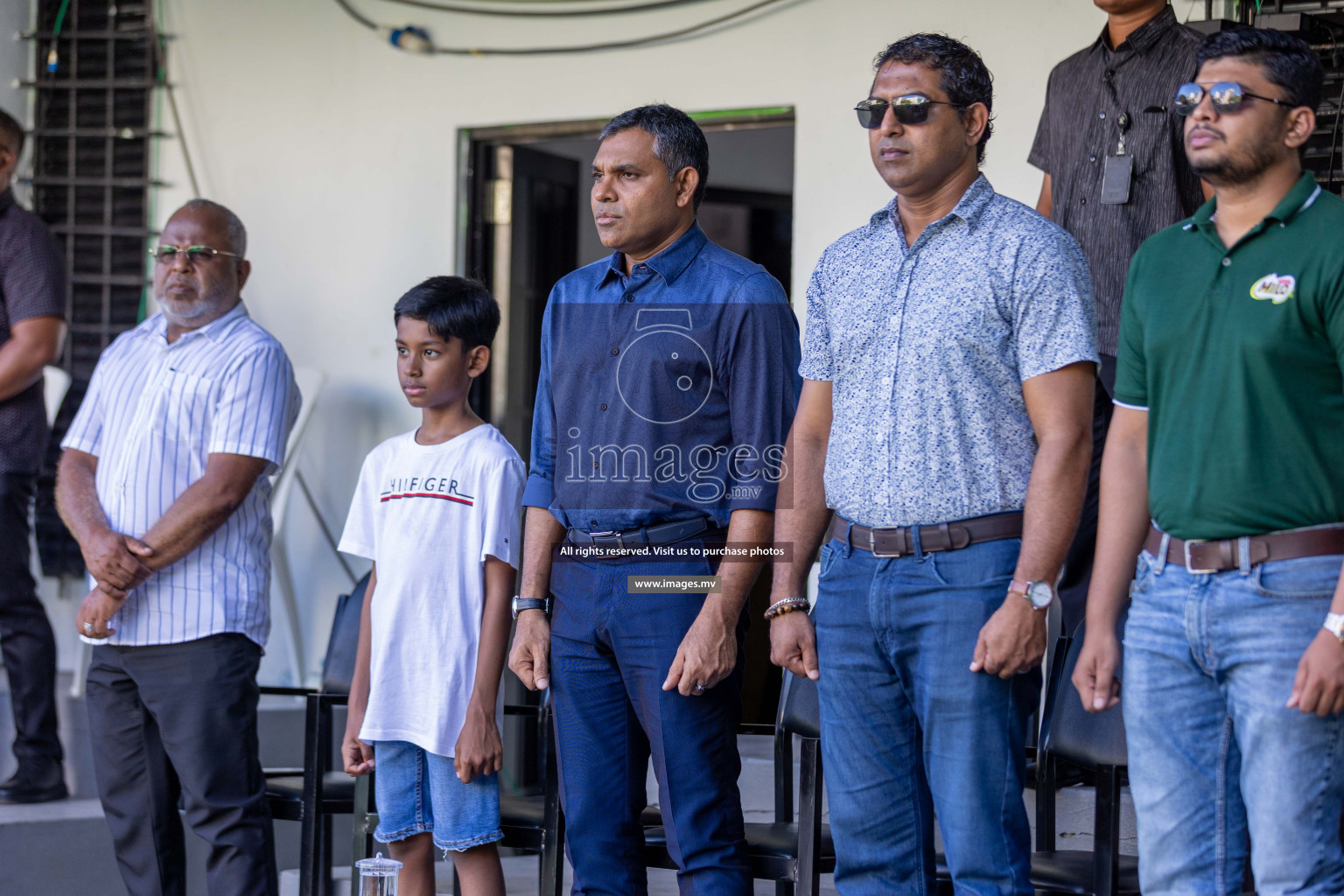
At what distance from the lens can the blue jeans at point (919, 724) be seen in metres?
2.30

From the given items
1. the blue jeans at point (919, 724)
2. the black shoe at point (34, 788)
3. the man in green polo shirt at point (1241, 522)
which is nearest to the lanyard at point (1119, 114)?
the man in green polo shirt at point (1241, 522)

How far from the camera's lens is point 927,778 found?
2416 mm

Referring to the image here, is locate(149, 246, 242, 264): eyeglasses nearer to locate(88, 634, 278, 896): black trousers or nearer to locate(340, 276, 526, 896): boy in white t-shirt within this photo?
locate(340, 276, 526, 896): boy in white t-shirt

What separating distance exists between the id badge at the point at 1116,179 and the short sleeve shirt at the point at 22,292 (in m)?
2.90

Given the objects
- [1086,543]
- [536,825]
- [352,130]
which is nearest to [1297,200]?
[1086,543]

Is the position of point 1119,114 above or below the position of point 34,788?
above

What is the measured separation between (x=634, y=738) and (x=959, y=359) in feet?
3.16

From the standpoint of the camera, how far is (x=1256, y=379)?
2143 millimetres

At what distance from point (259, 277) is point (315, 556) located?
1.10m

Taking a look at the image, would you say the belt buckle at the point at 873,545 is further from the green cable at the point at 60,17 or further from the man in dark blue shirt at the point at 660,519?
the green cable at the point at 60,17

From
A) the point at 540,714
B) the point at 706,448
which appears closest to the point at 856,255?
the point at 706,448

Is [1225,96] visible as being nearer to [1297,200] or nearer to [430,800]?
[1297,200]

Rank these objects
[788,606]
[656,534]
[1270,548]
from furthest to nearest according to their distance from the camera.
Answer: [656,534] < [788,606] < [1270,548]

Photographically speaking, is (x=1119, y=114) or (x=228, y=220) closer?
(x=1119, y=114)
